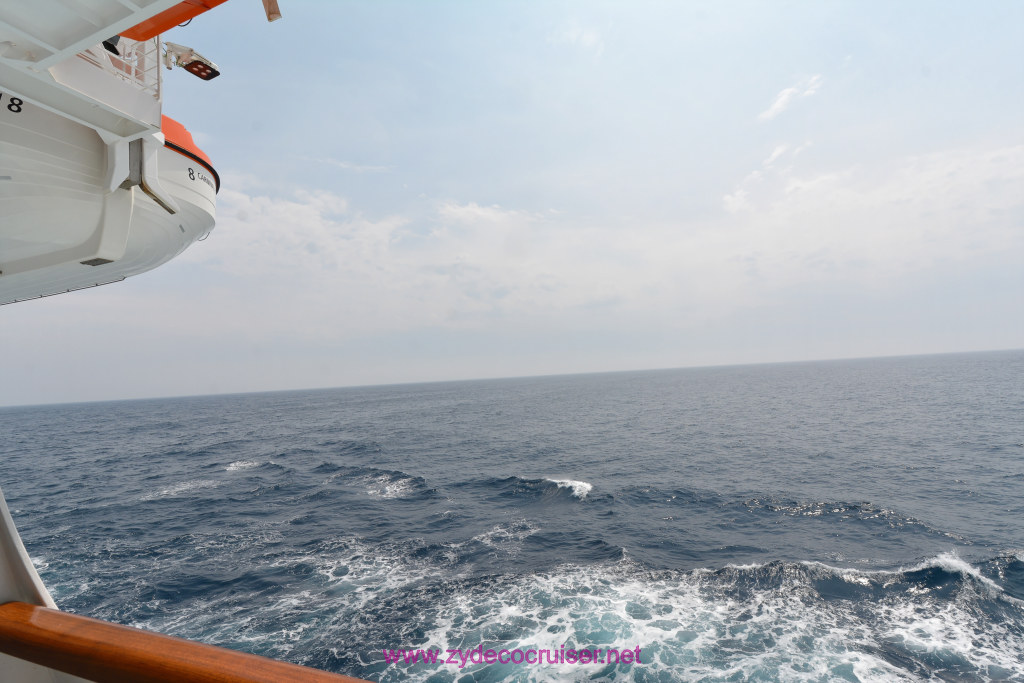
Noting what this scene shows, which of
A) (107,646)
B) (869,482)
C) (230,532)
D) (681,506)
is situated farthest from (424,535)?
(869,482)

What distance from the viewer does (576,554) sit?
20.7m

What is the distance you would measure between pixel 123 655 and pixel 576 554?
21605 millimetres

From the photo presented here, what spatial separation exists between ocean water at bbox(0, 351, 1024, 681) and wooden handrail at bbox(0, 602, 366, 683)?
1377 centimetres

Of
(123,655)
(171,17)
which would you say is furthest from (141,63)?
(123,655)

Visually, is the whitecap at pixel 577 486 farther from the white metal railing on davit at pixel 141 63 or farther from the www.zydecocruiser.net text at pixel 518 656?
the white metal railing on davit at pixel 141 63

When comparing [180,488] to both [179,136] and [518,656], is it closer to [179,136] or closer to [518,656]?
[518,656]

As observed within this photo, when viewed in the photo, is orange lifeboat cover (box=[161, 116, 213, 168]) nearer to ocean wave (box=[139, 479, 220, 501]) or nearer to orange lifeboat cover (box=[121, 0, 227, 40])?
orange lifeboat cover (box=[121, 0, 227, 40])

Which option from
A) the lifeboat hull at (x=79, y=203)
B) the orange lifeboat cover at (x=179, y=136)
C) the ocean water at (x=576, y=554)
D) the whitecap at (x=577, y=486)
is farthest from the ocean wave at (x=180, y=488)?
the orange lifeboat cover at (x=179, y=136)

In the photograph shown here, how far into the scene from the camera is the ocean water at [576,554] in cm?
1402

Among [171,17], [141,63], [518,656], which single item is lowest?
[518,656]

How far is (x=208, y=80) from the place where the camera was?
7785 millimetres

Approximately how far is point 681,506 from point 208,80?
30.2m

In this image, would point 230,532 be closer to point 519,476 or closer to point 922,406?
point 519,476

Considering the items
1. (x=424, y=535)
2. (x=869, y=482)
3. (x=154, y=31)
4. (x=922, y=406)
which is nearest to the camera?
(x=154, y=31)
